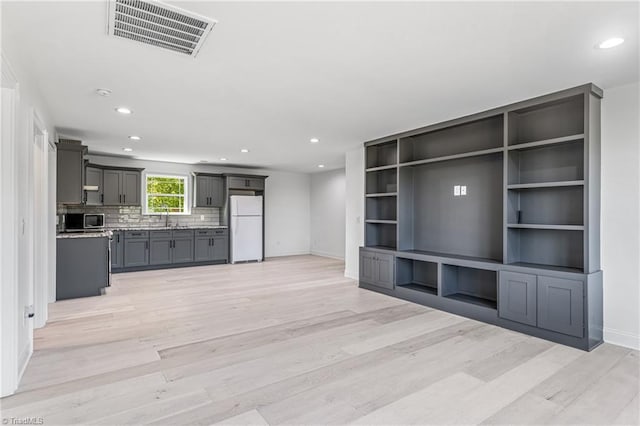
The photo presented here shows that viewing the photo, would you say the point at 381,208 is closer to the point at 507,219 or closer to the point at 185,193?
the point at 507,219

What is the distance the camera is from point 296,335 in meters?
3.52

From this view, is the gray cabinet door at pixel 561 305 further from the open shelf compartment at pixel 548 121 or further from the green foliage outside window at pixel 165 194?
the green foliage outside window at pixel 165 194

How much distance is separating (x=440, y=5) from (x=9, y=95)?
9.46 ft

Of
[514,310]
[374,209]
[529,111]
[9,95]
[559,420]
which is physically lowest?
[559,420]

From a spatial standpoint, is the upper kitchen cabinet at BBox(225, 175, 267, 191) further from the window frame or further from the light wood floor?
the light wood floor

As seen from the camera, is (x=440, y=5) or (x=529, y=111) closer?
(x=440, y=5)

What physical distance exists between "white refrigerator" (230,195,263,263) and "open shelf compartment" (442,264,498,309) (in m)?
5.27

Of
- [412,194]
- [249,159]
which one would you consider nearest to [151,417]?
[412,194]

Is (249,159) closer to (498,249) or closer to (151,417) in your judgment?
(498,249)

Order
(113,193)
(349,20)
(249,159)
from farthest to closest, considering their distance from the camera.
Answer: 1. (249,159)
2. (113,193)
3. (349,20)

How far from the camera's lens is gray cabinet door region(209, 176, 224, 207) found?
8.52m

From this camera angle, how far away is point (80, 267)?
5.06m

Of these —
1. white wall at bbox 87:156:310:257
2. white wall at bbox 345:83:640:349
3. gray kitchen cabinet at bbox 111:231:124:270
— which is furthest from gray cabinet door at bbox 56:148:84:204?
white wall at bbox 345:83:640:349

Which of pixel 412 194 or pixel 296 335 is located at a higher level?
pixel 412 194
